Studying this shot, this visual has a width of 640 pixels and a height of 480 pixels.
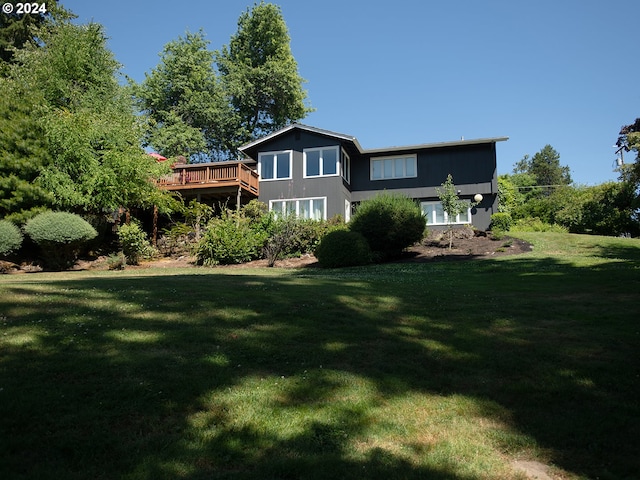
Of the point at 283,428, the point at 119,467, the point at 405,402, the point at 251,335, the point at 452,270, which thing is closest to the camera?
the point at 119,467

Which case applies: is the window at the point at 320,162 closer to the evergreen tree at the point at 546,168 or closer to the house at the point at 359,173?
the house at the point at 359,173

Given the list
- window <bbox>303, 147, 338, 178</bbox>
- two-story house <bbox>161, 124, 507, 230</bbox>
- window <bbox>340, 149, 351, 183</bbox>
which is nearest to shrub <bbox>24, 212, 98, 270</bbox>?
two-story house <bbox>161, 124, 507, 230</bbox>

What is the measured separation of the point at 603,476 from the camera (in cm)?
317

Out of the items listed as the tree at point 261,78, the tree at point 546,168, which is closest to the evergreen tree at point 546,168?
the tree at point 546,168

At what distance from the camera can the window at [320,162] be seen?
89.6 ft

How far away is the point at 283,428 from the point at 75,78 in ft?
90.7

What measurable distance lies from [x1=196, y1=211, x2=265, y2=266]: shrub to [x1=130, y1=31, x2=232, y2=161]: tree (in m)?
18.7

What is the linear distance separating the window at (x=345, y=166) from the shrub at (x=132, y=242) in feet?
39.5

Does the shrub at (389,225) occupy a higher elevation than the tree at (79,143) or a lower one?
lower

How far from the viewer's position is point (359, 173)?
2939 cm

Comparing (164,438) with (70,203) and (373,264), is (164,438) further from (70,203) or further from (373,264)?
(70,203)

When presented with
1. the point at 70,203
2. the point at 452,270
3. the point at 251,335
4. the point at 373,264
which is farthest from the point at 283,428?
the point at 70,203

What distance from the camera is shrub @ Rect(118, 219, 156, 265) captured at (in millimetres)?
19469

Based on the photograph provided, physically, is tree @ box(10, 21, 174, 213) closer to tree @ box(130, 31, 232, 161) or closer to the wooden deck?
the wooden deck
